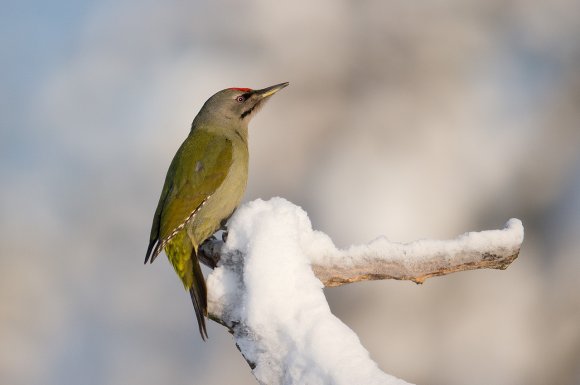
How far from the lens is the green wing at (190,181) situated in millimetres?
4332

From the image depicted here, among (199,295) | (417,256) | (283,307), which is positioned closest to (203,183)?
(199,295)

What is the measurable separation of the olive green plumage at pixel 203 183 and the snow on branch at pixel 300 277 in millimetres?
793

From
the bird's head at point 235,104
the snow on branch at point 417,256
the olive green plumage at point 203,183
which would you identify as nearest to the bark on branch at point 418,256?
the snow on branch at point 417,256

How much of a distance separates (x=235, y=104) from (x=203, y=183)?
0.98 m

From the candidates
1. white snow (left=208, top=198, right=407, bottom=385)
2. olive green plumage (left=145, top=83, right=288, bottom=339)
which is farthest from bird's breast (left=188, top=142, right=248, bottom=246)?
white snow (left=208, top=198, right=407, bottom=385)

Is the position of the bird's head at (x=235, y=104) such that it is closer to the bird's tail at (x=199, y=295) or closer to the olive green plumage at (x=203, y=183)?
the olive green plumage at (x=203, y=183)

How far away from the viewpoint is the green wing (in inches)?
171

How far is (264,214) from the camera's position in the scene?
114 inches

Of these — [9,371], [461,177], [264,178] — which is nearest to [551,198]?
[461,177]

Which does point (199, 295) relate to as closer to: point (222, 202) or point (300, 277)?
point (300, 277)

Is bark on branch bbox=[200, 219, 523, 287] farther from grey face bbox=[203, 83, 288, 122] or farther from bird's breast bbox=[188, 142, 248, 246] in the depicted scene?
grey face bbox=[203, 83, 288, 122]

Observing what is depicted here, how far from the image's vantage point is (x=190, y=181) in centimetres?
470

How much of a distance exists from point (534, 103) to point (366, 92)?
205 centimetres

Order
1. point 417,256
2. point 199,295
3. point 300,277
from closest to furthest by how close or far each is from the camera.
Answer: point 300,277 → point 417,256 → point 199,295
